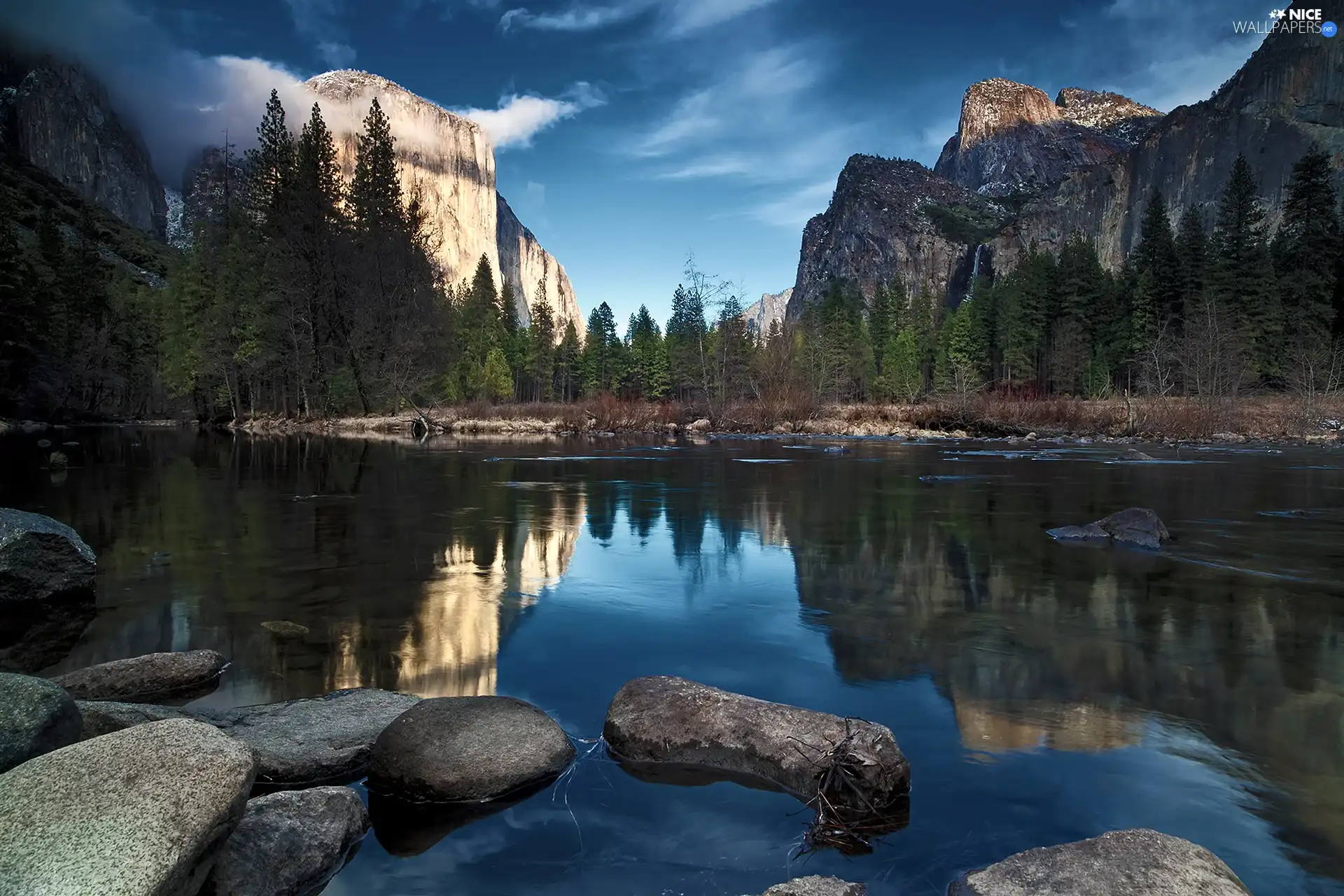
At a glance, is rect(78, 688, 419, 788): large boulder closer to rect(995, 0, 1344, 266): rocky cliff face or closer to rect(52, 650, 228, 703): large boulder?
rect(52, 650, 228, 703): large boulder

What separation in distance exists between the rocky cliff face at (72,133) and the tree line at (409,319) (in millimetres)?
74312

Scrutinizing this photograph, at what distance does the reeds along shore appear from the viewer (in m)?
37.9

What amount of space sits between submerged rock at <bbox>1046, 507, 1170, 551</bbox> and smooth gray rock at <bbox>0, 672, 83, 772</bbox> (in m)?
11.8

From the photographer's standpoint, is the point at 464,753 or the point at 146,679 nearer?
the point at 464,753

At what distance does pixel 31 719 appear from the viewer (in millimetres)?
3422

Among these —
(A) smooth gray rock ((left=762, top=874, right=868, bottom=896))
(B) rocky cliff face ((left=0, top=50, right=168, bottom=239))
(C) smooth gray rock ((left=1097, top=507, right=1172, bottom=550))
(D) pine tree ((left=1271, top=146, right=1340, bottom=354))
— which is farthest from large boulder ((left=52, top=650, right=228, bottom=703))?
(B) rocky cliff face ((left=0, top=50, right=168, bottom=239))

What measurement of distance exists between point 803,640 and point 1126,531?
7159mm

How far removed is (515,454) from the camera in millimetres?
29172

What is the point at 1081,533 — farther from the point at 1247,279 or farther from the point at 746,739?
the point at 1247,279

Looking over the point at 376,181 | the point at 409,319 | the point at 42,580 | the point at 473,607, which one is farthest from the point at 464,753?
the point at 376,181

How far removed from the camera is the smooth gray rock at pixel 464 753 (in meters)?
4.11

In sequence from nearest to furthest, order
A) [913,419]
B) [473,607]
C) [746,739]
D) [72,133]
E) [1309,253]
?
[746,739]
[473,607]
[913,419]
[1309,253]
[72,133]

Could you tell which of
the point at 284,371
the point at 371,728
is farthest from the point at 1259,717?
the point at 284,371

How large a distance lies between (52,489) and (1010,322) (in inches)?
3367
